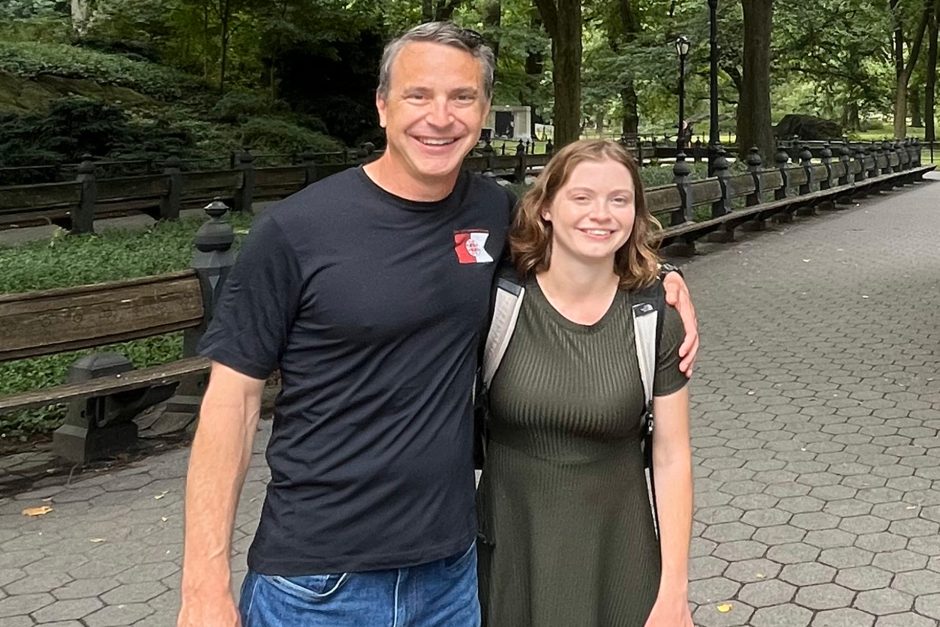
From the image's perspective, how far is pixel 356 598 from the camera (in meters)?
2.10

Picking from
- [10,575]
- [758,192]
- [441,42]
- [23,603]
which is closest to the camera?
[441,42]

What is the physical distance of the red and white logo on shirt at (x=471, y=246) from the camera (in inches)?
84.4

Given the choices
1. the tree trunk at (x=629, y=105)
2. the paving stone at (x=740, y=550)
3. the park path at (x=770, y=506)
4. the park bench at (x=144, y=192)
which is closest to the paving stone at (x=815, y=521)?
the park path at (x=770, y=506)

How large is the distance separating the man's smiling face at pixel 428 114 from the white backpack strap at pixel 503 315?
10.6 inches

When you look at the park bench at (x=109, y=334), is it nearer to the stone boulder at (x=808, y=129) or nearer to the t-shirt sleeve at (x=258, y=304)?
the t-shirt sleeve at (x=258, y=304)

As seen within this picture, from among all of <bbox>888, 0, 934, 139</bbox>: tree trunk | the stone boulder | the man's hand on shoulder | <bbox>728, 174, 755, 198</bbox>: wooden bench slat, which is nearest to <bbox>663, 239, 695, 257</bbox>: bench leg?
<bbox>728, 174, 755, 198</bbox>: wooden bench slat

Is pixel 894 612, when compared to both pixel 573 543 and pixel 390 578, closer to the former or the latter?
pixel 573 543

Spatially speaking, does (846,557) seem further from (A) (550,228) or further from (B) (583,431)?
(A) (550,228)

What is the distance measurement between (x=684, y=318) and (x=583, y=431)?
337 mm

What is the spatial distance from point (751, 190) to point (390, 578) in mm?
13763

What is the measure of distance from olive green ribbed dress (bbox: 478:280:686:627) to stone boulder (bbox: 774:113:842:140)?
43.6 meters

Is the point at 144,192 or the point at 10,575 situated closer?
the point at 10,575

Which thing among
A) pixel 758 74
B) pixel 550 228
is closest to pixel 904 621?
pixel 550 228

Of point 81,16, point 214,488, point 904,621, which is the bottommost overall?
point 904,621
